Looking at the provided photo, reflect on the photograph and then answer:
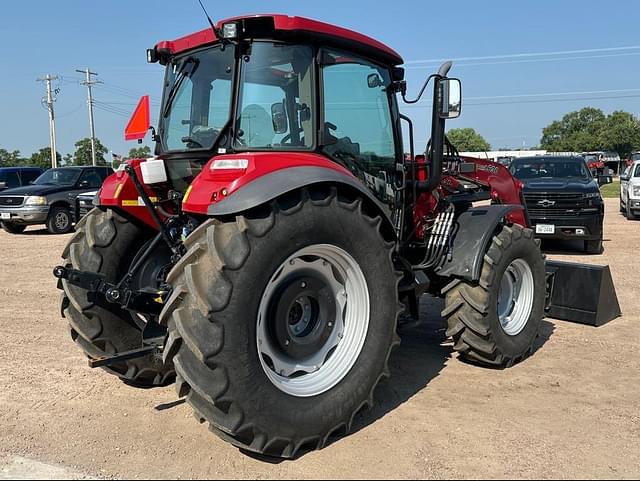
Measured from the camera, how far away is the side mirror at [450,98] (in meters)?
4.24

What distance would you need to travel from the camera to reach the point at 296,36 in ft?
11.6

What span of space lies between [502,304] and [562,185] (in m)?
6.87

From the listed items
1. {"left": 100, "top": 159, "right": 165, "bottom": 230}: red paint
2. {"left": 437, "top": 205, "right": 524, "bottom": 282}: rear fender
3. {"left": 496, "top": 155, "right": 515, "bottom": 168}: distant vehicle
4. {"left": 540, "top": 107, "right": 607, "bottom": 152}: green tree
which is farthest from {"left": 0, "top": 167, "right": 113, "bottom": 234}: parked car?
{"left": 540, "top": 107, "right": 607, "bottom": 152}: green tree

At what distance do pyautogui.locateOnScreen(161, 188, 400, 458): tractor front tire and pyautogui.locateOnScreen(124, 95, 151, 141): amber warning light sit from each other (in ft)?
4.30

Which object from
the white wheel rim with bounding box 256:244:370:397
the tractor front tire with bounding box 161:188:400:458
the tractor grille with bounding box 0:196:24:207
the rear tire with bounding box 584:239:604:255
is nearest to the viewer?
the tractor front tire with bounding box 161:188:400:458

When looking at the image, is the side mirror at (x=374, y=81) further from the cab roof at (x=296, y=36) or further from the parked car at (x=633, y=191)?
the parked car at (x=633, y=191)

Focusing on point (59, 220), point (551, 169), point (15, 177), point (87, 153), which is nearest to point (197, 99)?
point (551, 169)

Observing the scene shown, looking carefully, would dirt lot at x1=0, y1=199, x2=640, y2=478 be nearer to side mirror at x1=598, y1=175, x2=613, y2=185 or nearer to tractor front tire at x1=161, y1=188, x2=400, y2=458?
tractor front tire at x1=161, y1=188, x2=400, y2=458

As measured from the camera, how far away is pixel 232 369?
9.38 feet

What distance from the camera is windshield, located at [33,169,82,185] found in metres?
16.2

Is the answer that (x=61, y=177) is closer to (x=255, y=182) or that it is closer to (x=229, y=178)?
(x=229, y=178)

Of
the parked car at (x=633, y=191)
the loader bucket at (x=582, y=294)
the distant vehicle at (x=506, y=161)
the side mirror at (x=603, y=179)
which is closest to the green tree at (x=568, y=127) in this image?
the distant vehicle at (x=506, y=161)

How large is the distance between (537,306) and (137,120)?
364cm

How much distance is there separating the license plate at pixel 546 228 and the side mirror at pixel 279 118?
27.6 feet
